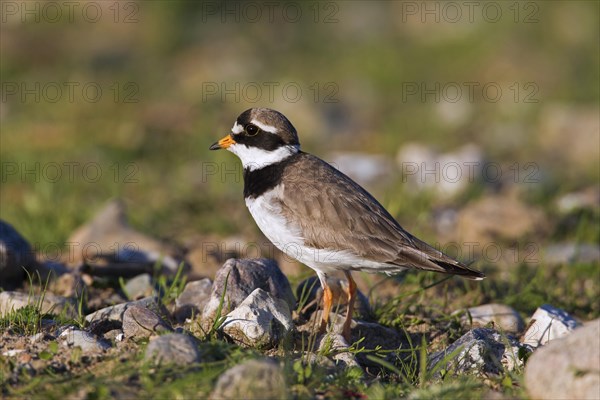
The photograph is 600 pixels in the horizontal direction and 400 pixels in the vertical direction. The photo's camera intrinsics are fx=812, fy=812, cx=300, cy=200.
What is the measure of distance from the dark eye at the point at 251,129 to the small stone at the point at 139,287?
4.42ft

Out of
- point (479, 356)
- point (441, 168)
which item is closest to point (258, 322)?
point (479, 356)

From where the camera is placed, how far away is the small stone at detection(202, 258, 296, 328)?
5.09 m

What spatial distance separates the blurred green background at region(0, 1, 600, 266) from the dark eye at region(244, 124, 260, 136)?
2.09 m

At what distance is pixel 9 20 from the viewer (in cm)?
1505

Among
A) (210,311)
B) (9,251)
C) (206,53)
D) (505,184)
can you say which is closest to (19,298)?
(9,251)

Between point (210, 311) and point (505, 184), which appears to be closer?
point (210, 311)

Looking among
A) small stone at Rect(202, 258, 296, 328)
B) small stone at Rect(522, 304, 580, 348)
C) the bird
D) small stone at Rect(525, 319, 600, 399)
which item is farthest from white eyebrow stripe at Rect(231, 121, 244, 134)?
small stone at Rect(525, 319, 600, 399)

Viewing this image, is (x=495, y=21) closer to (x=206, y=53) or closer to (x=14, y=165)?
(x=206, y=53)

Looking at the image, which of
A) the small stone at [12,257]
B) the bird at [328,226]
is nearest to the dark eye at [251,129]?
the bird at [328,226]

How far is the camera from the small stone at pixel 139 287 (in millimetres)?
5961

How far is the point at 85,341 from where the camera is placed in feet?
14.4

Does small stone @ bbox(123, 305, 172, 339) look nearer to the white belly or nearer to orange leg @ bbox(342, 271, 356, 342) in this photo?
the white belly

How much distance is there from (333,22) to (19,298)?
11.8m

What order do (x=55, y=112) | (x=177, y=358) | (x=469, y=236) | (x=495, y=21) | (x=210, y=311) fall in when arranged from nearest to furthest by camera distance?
(x=177, y=358) < (x=210, y=311) < (x=469, y=236) < (x=55, y=112) < (x=495, y=21)
